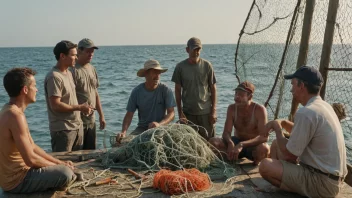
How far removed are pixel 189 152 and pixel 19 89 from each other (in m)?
2.23

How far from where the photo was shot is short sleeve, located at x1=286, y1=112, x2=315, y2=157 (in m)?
3.92

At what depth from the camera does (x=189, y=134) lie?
5270 millimetres

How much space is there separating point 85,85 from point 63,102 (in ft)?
2.22

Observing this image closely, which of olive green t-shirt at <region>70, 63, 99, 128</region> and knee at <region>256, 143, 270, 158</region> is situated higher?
olive green t-shirt at <region>70, 63, 99, 128</region>

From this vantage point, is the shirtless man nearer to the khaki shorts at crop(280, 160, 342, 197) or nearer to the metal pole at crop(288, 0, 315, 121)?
the metal pole at crop(288, 0, 315, 121)

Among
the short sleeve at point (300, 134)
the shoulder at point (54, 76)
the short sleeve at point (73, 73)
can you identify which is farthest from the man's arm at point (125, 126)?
the short sleeve at point (300, 134)

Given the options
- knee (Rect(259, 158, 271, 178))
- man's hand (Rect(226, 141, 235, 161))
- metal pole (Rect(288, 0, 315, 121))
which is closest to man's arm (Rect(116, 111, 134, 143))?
man's hand (Rect(226, 141, 235, 161))

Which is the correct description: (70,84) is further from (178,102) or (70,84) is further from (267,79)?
(267,79)

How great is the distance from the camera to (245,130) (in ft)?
18.4

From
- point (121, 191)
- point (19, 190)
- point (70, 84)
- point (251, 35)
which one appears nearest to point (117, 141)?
point (70, 84)

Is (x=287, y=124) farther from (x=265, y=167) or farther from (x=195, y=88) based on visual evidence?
(x=195, y=88)

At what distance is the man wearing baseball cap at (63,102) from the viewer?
17.4 feet

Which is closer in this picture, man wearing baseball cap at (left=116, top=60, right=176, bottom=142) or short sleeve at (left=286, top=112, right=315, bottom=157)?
short sleeve at (left=286, top=112, right=315, bottom=157)

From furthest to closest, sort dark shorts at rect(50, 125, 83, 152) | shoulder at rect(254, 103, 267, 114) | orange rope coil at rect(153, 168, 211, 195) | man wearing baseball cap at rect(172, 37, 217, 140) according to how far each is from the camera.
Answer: man wearing baseball cap at rect(172, 37, 217, 140), dark shorts at rect(50, 125, 83, 152), shoulder at rect(254, 103, 267, 114), orange rope coil at rect(153, 168, 211, 195)
